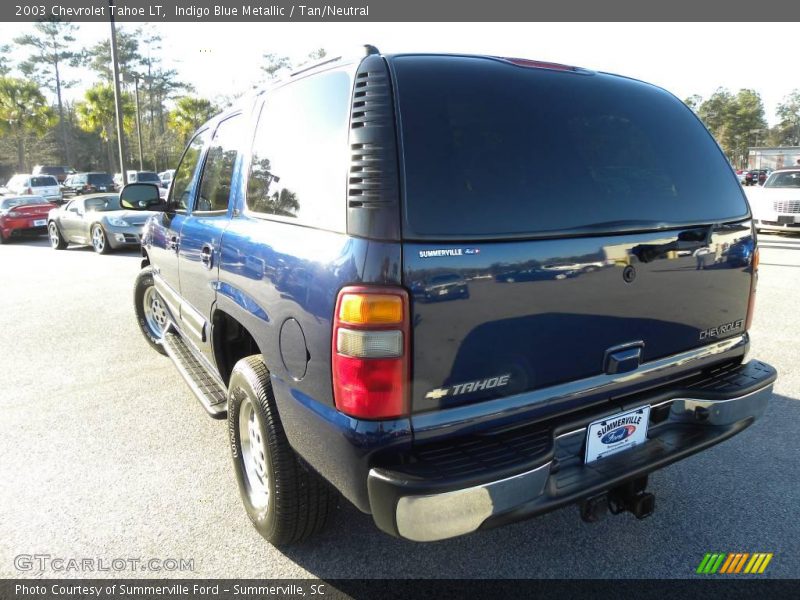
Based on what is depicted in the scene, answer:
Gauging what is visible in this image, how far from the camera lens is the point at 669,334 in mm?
2359

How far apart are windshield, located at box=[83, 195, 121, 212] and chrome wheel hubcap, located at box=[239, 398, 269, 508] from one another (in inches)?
468

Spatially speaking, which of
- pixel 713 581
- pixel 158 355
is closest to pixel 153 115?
pixel 158 355

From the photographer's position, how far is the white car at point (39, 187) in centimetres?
2916

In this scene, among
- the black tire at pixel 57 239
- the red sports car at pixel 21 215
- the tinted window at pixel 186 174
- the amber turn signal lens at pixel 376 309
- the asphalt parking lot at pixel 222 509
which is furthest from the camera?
the red sports car at pixel 21 215

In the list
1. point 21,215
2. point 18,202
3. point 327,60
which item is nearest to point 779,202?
point 327,60

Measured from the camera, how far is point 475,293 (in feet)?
6.04

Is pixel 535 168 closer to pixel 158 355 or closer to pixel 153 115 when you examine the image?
pixel 158 355

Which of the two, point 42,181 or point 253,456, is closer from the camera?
point 253,456

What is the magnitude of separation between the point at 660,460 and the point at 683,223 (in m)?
0.98

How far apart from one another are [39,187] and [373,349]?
3394cm

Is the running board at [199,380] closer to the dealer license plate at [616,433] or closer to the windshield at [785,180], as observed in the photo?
the dealer license plate at [616,433]

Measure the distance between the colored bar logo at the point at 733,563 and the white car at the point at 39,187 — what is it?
33.7 m

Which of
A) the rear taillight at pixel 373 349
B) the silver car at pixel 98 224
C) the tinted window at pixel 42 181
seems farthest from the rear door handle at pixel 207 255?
the tinted window at pixel 42 181

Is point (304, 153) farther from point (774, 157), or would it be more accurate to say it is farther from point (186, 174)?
point (774, 157)
